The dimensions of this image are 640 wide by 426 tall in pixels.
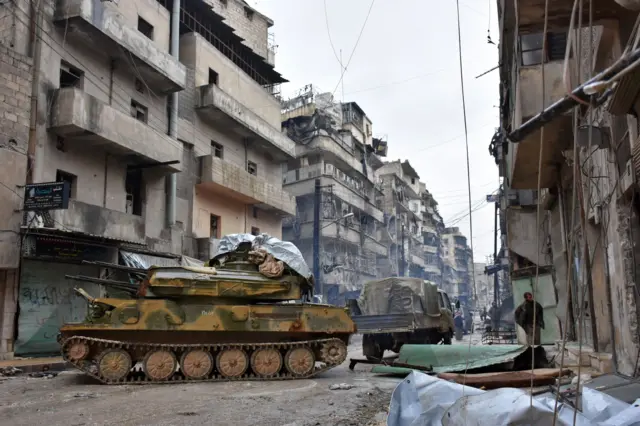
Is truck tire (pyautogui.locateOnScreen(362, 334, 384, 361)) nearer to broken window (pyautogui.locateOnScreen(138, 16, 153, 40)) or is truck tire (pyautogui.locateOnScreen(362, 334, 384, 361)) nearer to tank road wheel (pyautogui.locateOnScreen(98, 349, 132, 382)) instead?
tank road wheel (pyautogui.locateOnScreen(98, 349, 132, 382))

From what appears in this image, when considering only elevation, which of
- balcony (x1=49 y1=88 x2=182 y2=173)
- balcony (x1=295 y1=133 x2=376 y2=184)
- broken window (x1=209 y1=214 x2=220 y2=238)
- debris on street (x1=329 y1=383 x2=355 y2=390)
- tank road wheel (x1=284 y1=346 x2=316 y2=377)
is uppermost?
balcony (x1=295 y1=133 x2=376 y2=184)

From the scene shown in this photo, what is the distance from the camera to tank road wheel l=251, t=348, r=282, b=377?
36.5ft

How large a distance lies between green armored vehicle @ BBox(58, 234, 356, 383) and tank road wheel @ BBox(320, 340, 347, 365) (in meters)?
0.02

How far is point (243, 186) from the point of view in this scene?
2556cm

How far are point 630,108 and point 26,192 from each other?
→ 45.2 feet

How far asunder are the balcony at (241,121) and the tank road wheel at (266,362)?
48.5 feet

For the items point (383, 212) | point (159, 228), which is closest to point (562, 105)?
point (159, 228)

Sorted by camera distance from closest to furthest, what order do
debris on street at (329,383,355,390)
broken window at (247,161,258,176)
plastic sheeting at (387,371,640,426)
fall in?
plastic sheeting at (387,371,640,426) < debris on street at (329,383,355,390) < broken window at (247,161,258,176)

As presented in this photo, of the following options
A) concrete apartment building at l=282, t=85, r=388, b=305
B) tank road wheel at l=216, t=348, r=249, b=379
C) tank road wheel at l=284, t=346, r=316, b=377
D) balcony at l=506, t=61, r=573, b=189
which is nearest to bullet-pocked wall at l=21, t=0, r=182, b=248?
tank road wheel at l=216, t=348, r=249, b=379

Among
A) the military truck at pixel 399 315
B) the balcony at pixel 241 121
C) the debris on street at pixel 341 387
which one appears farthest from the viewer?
the balcony at pixel 241 121

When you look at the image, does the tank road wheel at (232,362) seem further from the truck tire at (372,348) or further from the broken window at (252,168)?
the broken window at (252,168)

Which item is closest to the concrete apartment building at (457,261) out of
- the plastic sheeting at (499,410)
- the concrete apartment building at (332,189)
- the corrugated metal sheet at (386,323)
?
the concrete apartment building at (332,189)

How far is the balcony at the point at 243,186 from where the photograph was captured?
2356cm

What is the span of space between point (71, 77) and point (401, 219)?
45238mm
